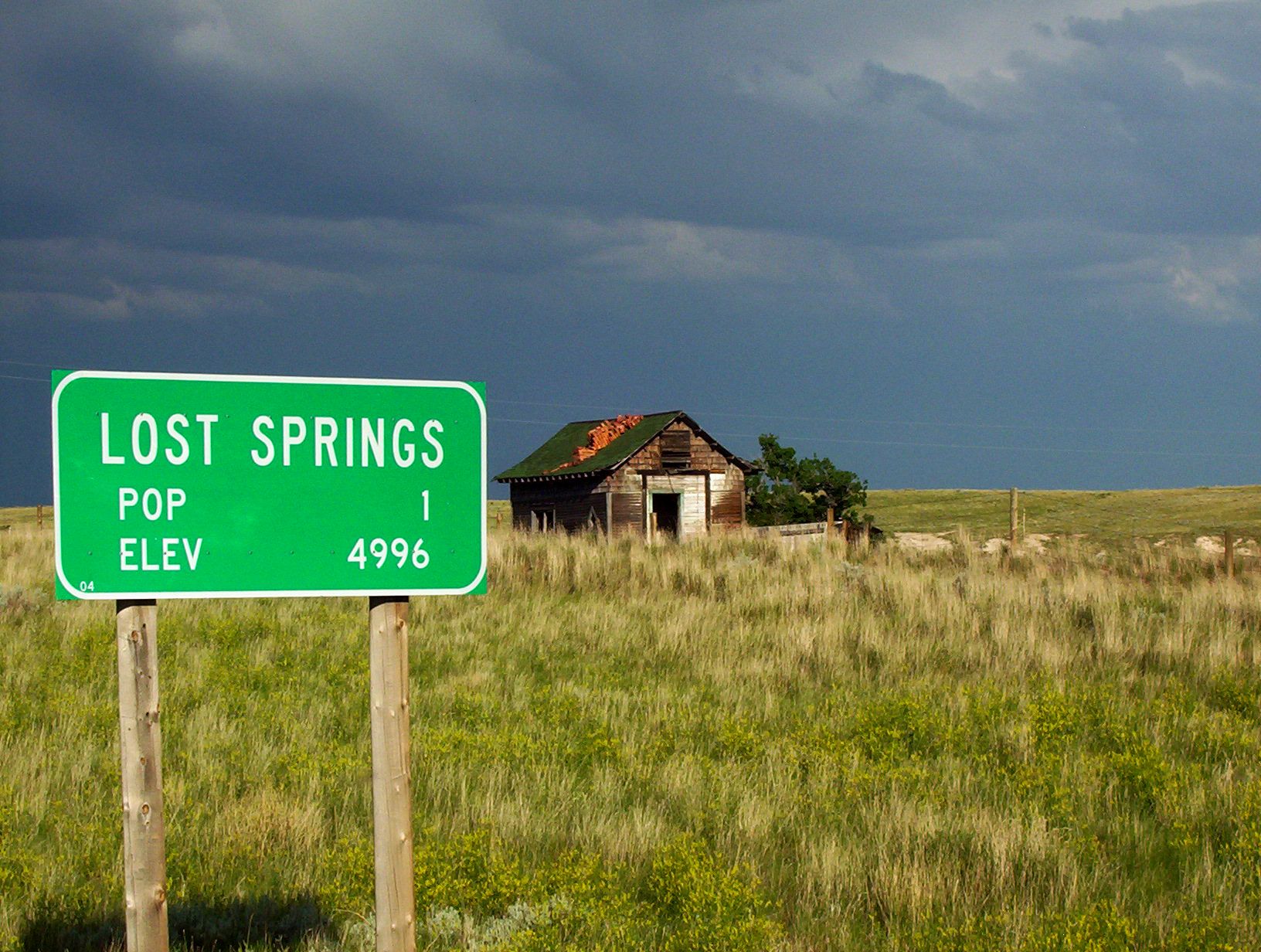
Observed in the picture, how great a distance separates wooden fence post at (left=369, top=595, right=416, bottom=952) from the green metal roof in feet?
96.0

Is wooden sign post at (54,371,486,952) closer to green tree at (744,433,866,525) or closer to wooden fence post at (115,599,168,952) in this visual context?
wooden fence post at (115,599,168,952)

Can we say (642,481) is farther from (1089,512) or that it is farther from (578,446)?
(1089,512)

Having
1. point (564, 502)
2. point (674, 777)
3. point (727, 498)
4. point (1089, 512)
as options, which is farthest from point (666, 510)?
point (1089, 512)

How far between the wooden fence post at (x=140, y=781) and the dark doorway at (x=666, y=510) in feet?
103

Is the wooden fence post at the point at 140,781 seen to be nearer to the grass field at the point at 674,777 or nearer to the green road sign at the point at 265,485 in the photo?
the green road sign at the point at 265,485

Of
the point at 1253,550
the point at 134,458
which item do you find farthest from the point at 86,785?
the point at 1253,550

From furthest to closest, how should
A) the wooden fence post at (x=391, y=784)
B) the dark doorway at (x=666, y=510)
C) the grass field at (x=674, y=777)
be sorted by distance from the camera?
1. the dark doorway at (x=666, y=510)
2. the grass field at (x=674, y=777)
3. the wooden fence post at (x=391, y=784)

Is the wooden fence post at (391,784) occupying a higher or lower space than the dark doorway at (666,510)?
lower

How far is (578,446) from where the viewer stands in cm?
3769

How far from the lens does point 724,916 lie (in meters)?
4.44

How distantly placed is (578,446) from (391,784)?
3428 centimetres

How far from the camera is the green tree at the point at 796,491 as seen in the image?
38.2 metres

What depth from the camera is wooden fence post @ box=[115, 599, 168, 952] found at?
3.31m

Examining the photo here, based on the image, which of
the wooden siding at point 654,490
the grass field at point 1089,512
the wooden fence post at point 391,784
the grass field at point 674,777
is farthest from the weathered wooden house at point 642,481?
the wooden fence post at point 391,784
